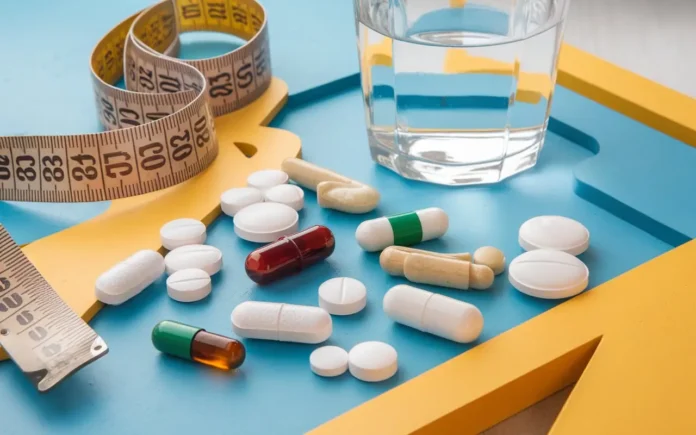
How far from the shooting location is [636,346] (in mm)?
889

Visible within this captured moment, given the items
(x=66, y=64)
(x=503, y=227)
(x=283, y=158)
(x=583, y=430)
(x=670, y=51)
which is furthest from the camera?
(x=670, y=51)

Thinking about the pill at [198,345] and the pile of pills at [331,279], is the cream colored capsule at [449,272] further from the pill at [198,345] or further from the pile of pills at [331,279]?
the pill at [198,345]

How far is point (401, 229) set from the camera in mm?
1033

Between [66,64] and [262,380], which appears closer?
[262,380]

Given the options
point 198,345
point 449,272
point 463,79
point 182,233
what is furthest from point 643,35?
point 198,345

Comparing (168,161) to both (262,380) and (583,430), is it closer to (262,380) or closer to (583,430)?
(262,380)

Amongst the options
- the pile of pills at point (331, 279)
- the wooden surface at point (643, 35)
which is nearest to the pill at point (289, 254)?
the pile of pills at point (331, 279)

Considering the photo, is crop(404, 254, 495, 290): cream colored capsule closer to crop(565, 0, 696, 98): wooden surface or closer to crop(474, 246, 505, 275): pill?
crop(474, 246, 505, 275): pill

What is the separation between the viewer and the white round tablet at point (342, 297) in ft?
3.09

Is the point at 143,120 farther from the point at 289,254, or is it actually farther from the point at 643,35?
the point at 643,35

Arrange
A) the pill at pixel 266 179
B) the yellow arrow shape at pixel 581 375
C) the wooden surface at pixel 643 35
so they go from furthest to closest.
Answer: the wooden surface at pixel 643 35 < the pill at pixel 266 179 < the yellow arrow shape at pixel 581 375

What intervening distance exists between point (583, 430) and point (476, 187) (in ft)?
1.41

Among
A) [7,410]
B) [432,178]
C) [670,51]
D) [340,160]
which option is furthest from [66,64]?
[670,51]

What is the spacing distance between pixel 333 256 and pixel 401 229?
3.3 inches
